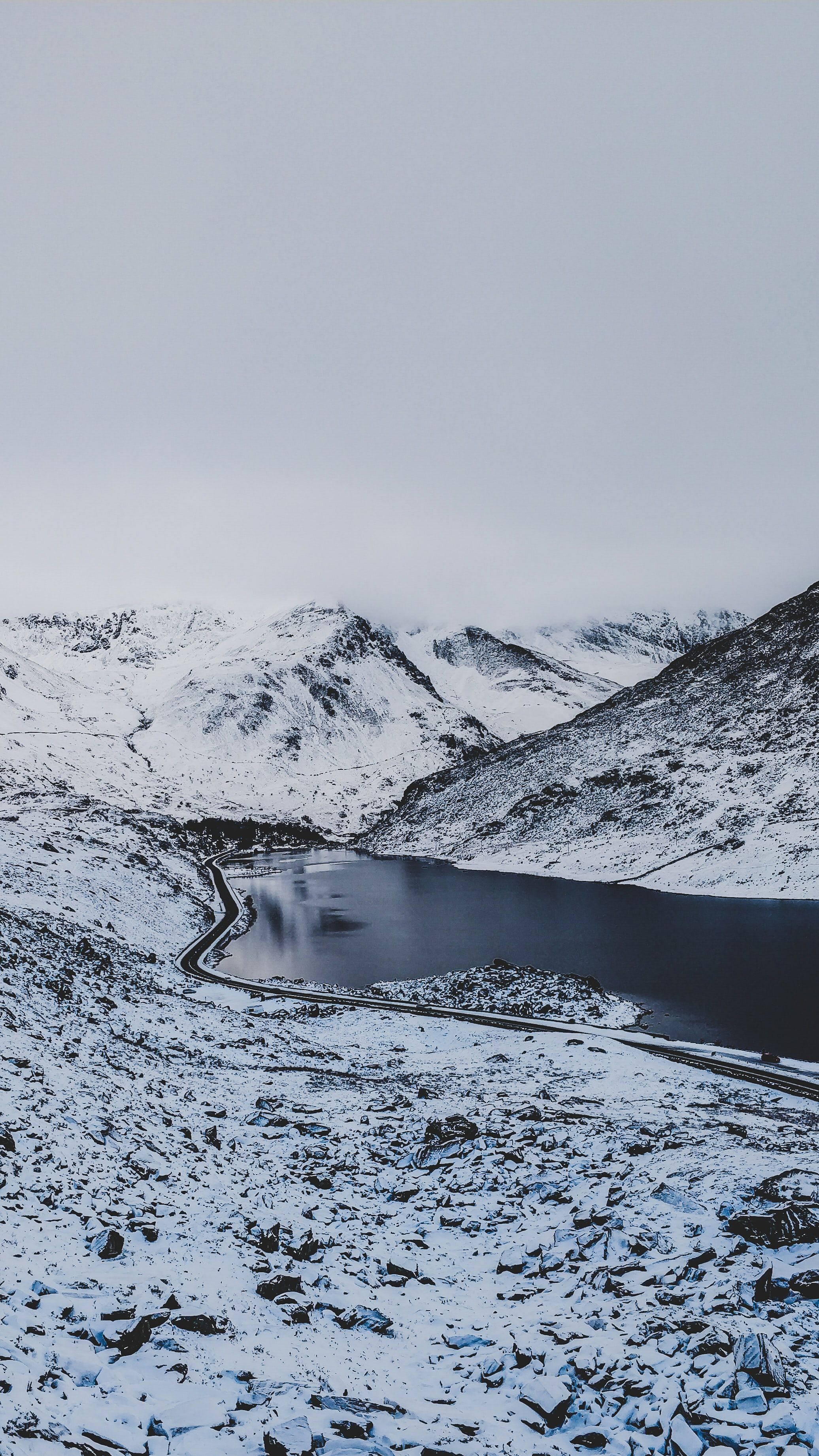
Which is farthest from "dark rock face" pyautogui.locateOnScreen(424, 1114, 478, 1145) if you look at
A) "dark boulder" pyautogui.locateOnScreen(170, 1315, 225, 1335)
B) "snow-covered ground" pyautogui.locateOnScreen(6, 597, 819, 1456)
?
"dark boulder" pyautogui.locateOnScreen(170, 1315, 225, 1335)

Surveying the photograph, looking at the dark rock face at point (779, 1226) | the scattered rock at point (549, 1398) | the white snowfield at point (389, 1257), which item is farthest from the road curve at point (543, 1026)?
the scattered rock at point (549, 1398)

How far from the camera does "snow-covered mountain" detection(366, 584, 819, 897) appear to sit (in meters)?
87.1

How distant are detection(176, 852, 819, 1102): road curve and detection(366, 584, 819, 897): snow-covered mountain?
4817 centimetres

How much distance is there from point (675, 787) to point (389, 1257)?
3983 inches

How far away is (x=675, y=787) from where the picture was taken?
106875 millimetres

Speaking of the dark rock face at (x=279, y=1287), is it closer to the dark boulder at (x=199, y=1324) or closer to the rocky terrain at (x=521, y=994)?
the dark boulder at (x=199, y=1324)

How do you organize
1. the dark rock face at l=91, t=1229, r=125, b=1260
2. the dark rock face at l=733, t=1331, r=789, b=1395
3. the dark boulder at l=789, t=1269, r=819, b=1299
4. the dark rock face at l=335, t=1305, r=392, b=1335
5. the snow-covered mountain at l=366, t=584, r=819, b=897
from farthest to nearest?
the snow-covered mountain at l=366, t=584, r=819, b=897, the dark rock face at l=91, t=1229, r=125, b=1260, the dark rock face at l=335, t=1305, r=392, b=1335, the dark boulder at l=789, t=1269, r=819, b=1299, the dark rock face at l=733, t=1331, r=789, b=1395

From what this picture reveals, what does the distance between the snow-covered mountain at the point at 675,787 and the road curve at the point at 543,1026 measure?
4817cm

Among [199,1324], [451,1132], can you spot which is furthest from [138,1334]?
[451,1132]

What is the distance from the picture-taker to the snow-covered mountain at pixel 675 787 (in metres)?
87.1

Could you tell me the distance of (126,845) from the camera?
81.3 metres

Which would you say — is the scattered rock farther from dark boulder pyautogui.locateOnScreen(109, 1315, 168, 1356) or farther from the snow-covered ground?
dark boulder pyautogui.locateOnScreen(109, 1315, 168, 1356)

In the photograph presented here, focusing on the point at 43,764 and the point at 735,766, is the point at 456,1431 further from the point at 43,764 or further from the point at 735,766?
the point at 43,764

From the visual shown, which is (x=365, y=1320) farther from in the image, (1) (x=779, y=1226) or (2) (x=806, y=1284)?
(1) (x=779, y=1226)
